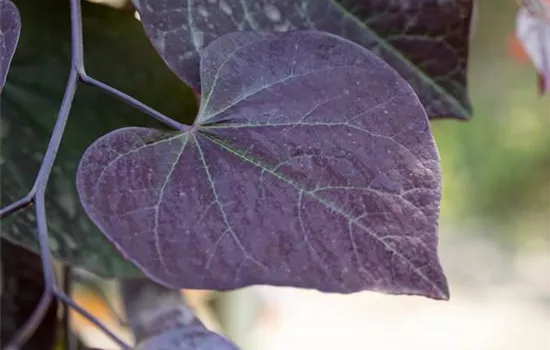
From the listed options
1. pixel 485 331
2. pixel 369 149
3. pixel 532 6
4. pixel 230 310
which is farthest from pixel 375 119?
pixel 485 331

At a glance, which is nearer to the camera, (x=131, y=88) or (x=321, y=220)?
(x=321, y=220)

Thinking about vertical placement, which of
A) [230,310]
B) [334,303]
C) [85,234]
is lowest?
[334,303]

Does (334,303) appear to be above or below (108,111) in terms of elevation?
below

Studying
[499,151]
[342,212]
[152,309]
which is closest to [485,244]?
[499,151]

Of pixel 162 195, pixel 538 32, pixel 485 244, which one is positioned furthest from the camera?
pixel 485 244

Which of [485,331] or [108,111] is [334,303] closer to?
[485,331]

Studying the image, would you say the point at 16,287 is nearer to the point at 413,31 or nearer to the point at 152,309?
the point at 152,309

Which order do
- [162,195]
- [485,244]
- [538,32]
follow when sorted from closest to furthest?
[162,195], [538,32], [485,244]
